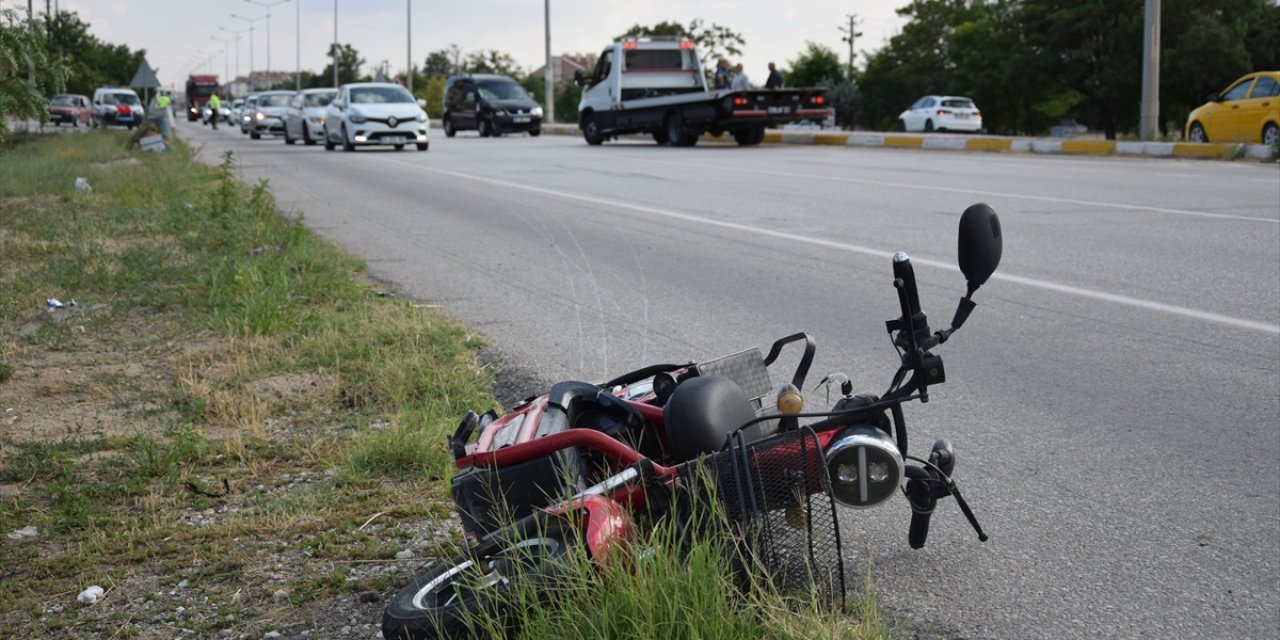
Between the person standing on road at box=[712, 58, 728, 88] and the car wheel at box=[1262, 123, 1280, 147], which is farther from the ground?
the person standing on road at box=[712, 58, 728, 88]

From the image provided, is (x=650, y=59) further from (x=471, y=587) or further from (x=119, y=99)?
(x=119, y=99)

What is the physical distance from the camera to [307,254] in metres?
8.81

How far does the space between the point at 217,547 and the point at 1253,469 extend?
325 cm

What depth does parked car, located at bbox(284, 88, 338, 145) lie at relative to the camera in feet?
111

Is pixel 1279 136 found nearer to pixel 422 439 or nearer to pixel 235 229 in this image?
pixel 235 229

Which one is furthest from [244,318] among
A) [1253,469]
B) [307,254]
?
[1253,469]

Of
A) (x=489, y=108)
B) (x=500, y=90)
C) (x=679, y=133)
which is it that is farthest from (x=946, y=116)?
(x=679, y=133)

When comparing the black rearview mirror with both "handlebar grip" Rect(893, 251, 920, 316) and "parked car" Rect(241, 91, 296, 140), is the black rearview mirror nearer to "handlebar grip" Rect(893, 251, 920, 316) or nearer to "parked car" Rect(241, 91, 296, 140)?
"handlebar grip" Rect(893, 251, 920, 316)

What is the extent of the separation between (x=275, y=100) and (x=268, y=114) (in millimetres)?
1416

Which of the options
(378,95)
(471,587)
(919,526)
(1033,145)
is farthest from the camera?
(378,95)

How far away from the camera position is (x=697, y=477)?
2883mm

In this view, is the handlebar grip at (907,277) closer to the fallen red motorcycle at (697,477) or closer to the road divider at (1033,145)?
the fallen red motorcycle at (697,477)

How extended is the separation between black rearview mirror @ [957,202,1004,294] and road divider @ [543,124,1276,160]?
62.9ft

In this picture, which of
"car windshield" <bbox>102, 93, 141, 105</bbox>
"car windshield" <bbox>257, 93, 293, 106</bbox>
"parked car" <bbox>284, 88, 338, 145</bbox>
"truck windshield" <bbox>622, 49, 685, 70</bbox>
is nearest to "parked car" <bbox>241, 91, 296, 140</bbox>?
"car windshield" <bbox>257, 93, 293, 106</bbox>
